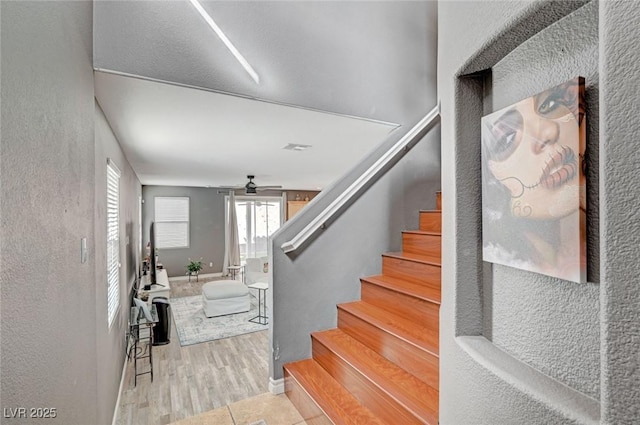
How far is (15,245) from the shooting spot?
0.88 m

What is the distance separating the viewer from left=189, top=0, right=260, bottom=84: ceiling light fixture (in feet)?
6.91

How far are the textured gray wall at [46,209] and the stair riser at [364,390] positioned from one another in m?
1.40

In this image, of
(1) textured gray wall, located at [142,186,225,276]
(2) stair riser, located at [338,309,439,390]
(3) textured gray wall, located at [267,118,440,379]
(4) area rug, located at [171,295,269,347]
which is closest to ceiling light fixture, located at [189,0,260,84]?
(3) textured gray wall, located at [267,118,440,379]

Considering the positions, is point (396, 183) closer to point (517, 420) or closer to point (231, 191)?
point (517, 420)

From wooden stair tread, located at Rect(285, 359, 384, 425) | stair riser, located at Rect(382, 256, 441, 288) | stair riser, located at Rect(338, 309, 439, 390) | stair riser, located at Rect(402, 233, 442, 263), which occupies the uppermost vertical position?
stair riser, located at Rect(402, 233, 442, 263)

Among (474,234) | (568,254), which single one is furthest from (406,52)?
(568,254)

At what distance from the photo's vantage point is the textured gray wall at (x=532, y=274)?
60 cm

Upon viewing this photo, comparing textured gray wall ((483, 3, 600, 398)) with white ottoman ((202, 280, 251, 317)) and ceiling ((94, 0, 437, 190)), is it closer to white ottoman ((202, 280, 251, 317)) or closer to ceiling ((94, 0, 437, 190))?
ceiling ((94, 0, 437, 190))

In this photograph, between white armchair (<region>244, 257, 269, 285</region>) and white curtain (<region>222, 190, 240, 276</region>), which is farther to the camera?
white curtain (<region>222, 190, 240, 276</region>)

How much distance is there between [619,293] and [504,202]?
17.1 inches

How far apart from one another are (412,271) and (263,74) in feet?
6.24

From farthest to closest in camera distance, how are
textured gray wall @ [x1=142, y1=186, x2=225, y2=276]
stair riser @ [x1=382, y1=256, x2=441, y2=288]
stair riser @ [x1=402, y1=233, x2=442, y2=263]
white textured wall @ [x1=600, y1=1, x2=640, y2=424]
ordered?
textured gray wall @ [x1=142, y1=186, x2=225, y2=276], stair riser @ [x1=402, y1=233, x2=442, y2=263], stair riser @ [x1=382, y1=256, x2=441, y2=288], white textured wall @ [x1=600, y1=1, x2=640, y2=424]

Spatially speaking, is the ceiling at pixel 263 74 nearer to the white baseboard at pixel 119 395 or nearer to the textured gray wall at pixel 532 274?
the textured gray wall at pixel 532 274

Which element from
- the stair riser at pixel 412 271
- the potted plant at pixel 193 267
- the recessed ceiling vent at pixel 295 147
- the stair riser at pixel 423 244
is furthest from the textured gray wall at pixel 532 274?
the potted plant at pixel 193 267
